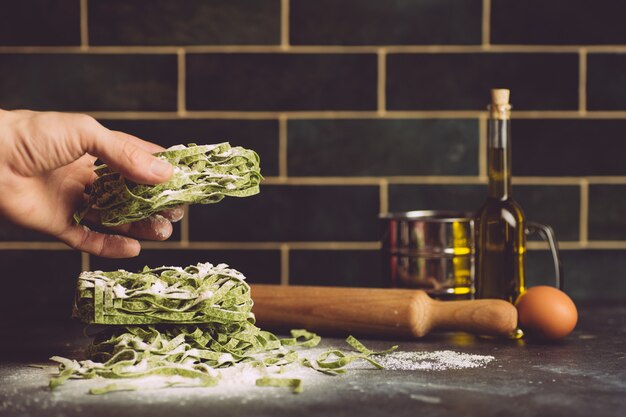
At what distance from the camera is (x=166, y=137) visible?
2.15 m

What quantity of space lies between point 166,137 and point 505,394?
122 centimetres

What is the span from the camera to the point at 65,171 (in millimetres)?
1574

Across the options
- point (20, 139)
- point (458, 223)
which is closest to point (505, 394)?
point (458, 223)

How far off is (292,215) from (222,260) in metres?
0.21
